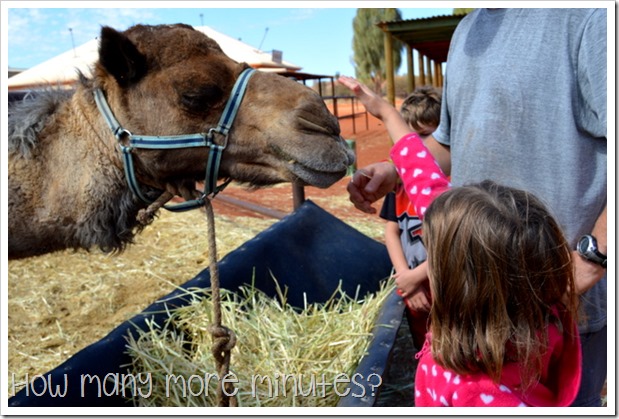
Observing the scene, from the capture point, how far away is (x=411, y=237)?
3188 millimetres

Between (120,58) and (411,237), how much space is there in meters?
1.87

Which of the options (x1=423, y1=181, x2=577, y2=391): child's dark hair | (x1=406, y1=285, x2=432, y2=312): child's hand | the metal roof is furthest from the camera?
the metal roof

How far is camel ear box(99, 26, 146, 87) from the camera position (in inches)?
76.6

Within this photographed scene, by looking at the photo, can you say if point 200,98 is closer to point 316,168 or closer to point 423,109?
point 316,168

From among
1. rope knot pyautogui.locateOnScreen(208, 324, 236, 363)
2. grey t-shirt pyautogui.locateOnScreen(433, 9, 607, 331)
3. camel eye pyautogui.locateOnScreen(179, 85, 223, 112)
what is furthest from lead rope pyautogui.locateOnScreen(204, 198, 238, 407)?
grey t-shirt pyautogui.locateOnScreen(433, 9, 607, 331)

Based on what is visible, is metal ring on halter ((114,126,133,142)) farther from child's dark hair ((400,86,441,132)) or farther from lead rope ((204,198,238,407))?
child's dark hair ((400,86,441,132))

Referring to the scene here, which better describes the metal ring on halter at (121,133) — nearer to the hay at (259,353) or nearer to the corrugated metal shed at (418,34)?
the hay at (259,353)

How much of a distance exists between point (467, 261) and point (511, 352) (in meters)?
0.30

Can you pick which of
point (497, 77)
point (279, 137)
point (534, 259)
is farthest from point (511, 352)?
point (279, 137)

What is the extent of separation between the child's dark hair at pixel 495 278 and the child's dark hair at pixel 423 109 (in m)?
2.00

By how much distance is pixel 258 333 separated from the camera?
324cm

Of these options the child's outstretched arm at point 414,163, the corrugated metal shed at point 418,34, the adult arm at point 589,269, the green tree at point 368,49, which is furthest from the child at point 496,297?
the green tree at point 368,49

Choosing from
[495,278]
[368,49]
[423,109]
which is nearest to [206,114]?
[495,278]

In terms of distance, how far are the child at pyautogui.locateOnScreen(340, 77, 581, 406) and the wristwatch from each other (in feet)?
0.60
